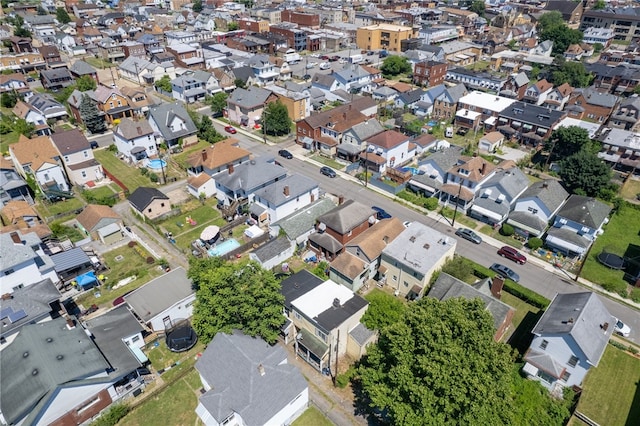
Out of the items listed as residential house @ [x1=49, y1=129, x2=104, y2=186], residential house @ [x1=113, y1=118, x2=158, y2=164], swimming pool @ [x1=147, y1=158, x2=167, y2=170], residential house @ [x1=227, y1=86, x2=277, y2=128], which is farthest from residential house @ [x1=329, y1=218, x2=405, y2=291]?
residential house @ [x1=227, y1=86, x2=277, y2=128]

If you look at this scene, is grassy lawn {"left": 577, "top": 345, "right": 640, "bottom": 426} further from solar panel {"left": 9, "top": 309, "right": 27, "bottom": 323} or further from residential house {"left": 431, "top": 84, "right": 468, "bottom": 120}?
residential house {"left": 431, "top": 84, "right": 468, "bottom": 120}

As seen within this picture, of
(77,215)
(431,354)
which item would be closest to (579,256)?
(431,354)

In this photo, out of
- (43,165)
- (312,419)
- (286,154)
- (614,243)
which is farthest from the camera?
(286,154)

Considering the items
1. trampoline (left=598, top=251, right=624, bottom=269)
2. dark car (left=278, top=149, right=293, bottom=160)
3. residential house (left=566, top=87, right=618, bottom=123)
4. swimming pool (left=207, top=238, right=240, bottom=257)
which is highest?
residential house (left=566, top=87, right=618, bottom=123)

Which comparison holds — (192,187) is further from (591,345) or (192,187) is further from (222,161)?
(591,345)

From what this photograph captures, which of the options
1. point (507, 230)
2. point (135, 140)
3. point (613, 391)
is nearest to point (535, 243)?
point (507, 230)

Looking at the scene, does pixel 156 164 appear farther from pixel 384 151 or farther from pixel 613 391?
pixel 613 391
